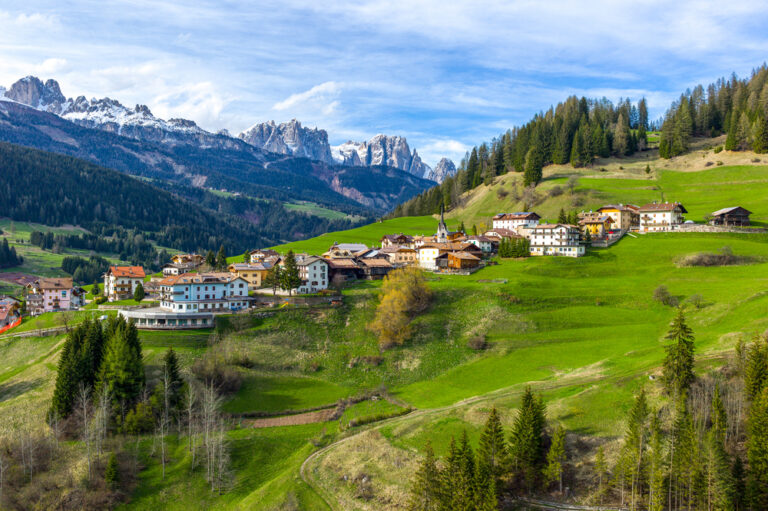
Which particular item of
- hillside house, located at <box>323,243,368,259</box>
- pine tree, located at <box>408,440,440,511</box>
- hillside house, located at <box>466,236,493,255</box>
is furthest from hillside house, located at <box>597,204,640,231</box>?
pine tree, located at <box>408,440,440,511</box>

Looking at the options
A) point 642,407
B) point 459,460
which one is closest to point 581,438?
point 642,407

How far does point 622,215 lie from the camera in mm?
145750

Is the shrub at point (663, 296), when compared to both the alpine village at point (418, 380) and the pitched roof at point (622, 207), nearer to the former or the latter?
the alpine village at point (418, 380)

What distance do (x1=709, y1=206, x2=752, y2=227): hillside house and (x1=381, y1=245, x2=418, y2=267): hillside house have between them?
75.0 m

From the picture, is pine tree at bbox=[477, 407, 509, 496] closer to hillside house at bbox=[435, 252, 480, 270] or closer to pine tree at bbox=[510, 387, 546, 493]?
pine tree at bbox=[510, 387, 546, 493]

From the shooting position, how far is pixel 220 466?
196 feet

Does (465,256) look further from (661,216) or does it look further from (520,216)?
(661,216)

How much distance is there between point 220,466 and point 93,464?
14.7m

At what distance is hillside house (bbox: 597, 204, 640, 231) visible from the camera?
14575cm

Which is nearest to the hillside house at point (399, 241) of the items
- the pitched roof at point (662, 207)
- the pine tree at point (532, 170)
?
the pine tree at point (532, 170)

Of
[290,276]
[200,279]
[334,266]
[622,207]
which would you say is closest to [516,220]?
[622,207]

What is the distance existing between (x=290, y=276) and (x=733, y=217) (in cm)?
10772

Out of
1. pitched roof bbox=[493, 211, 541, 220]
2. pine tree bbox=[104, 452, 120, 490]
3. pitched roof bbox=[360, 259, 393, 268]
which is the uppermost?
pitched roof bbox=[493, 211, 541, 220]

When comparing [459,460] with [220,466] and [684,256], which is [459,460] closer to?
[220,466]
